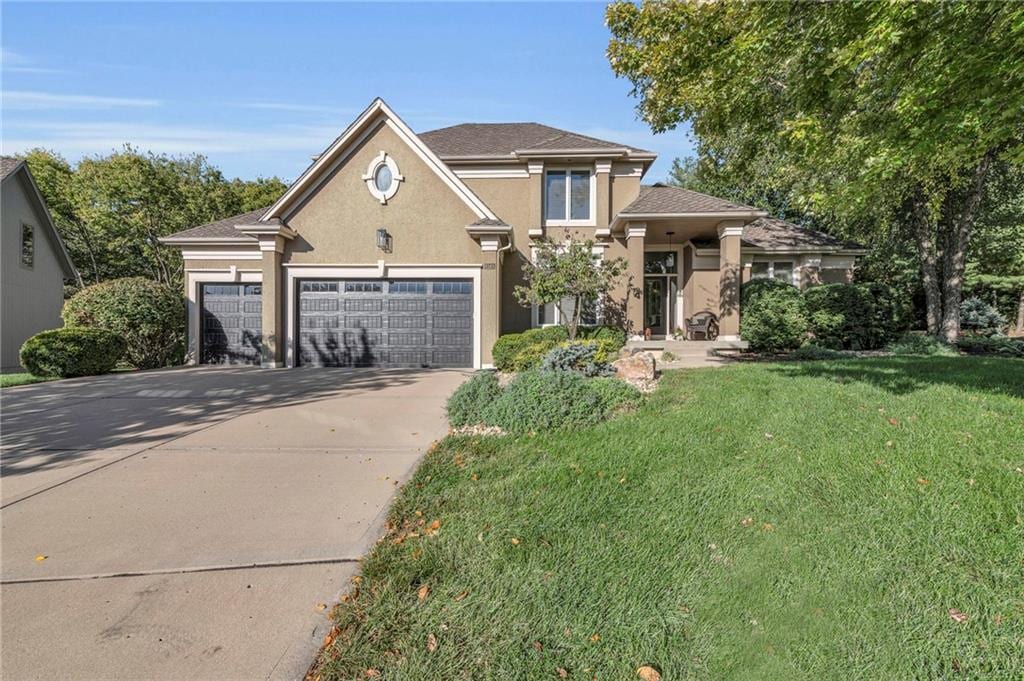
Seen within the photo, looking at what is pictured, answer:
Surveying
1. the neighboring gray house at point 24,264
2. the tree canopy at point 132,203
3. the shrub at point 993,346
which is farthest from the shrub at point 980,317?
the neighboring gray house at point 24,264

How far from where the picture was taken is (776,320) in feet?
39.9

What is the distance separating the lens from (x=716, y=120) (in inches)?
331

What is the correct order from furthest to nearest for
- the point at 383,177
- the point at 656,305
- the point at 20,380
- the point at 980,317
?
the point at 980,317, the point at 656,305, the point at 383,177, the point at 20,380

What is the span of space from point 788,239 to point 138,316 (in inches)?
841

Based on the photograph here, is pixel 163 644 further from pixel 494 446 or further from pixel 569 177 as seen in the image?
pixel 569 177

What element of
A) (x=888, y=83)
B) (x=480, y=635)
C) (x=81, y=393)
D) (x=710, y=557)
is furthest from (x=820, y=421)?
(x=81, y=393)

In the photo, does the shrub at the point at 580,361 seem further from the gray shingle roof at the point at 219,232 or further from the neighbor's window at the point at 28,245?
the neighbor's window at the point at 28,245

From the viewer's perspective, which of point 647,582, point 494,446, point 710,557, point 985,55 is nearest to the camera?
point 647,582

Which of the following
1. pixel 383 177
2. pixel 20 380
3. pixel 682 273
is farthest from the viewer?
pixel 682 273

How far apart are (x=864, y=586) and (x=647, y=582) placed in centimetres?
126

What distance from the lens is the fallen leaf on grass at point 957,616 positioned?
2387 millimetres

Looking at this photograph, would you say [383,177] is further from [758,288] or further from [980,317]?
[980,317]

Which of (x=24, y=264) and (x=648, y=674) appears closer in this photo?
(x=648, y=674)

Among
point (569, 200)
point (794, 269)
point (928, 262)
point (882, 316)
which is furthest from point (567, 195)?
point (928, 262)
